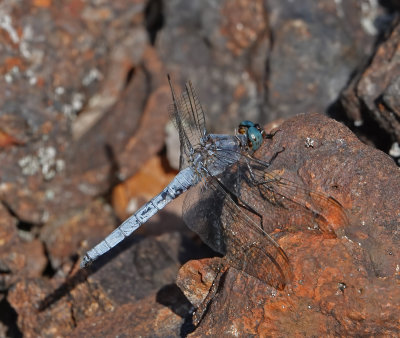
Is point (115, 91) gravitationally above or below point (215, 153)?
above

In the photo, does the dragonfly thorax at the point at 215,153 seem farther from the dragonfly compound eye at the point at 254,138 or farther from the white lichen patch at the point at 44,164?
the white lichen patch at the point at 44,164

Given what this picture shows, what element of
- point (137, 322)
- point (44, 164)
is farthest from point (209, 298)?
point (44, 164)

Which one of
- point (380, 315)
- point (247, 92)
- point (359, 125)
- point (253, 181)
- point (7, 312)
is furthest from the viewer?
point (247, 92)

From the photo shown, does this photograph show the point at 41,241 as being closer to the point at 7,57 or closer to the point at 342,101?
the point at 7,57

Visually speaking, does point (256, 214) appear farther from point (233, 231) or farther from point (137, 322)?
point (137, 322)

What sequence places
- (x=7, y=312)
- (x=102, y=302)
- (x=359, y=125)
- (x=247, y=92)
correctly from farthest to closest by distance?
(x=247, y=92) < (x=7, y=312) < (x=359, y=125) < (x=102, y=302)

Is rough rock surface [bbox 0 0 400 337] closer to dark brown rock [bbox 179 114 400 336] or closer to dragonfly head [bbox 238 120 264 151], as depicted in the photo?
dragonfly head [bbox 238 120 264 151]

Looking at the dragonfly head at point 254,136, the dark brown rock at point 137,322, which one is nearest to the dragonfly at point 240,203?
the dragonfly head at point 254,136

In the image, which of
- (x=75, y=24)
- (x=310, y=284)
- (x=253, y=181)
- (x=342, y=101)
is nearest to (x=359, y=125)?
(x=342, y=101)
